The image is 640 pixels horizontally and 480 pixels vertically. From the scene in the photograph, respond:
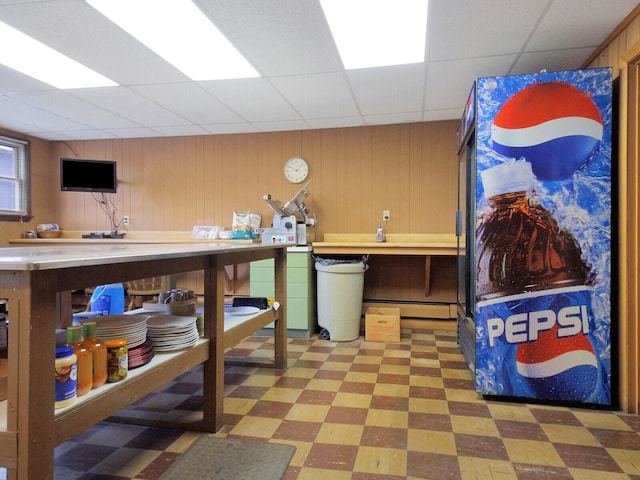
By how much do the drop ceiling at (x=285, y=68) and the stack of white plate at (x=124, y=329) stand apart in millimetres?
1832

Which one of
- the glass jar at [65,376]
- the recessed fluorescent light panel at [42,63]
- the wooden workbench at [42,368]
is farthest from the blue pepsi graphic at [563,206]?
the recessed fluorescent light panel at [42,63]

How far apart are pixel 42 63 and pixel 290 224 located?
2.58 m

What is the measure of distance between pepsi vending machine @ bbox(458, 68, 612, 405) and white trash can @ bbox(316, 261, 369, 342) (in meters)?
1.62

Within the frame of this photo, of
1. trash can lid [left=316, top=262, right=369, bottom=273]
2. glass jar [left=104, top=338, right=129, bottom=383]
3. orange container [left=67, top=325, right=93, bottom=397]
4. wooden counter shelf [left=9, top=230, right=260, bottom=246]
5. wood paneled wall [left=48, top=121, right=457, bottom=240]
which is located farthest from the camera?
wooden counter shelf [left=9, top=230, right=260, bottom=246]

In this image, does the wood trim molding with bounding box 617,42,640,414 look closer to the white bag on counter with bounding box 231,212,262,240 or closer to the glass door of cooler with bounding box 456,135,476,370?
the glass door of cooler with bounding box 456,135,476,370

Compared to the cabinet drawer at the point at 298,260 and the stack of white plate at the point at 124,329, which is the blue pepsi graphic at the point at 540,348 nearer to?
the stack of white plate at the point at 124,329

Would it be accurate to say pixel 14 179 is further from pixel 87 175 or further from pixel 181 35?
pixel 181 35

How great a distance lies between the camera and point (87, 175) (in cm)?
508

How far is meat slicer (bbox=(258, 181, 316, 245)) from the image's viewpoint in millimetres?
4461

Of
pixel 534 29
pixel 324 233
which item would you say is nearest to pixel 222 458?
pixel 534 29

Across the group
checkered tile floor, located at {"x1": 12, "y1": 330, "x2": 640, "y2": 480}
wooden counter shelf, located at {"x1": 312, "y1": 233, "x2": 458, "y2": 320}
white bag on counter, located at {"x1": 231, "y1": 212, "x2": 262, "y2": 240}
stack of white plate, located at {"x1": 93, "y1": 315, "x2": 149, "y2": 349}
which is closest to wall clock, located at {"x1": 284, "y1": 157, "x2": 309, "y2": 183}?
white bag on counter, located at {"x1": 231, "y1": 212, "x2": 262, "y2": 240}

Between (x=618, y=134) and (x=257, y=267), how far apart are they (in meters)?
3.21

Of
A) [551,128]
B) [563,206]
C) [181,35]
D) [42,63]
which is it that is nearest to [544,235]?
[563,206]

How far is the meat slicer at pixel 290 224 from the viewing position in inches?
176
